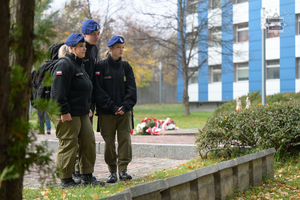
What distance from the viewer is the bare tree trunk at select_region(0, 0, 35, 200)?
6.18 ft

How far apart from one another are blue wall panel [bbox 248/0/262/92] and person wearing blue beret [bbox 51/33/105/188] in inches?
1024

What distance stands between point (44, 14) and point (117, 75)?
337cm

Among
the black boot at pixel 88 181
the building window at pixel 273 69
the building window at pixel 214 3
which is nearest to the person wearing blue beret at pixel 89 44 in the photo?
the black boot at pixel 88 181

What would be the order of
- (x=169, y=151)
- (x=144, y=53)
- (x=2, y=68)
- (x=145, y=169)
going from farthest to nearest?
(x=144, y=53)
(x=169, y=151)
(x=145, y=169)
(x=2, y=68)

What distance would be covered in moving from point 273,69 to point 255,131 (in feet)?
79.3

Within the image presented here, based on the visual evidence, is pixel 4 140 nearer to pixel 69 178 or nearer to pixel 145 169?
pixel 69 178

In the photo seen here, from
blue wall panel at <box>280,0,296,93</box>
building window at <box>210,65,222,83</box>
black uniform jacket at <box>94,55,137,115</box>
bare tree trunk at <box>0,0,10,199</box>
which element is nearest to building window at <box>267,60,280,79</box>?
blue wall panel at <box>280,0,296,93</box>

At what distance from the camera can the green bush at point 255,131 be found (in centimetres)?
617

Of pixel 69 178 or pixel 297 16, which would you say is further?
pixel 297 16

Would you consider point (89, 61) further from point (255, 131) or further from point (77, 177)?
point (255, 131)

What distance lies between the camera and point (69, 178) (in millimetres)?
4891

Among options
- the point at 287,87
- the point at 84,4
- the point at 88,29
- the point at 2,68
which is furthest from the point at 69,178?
the point at 287,87

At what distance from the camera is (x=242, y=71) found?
31125 millimetres

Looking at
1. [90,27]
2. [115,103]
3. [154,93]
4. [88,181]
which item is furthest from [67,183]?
[154,93]
